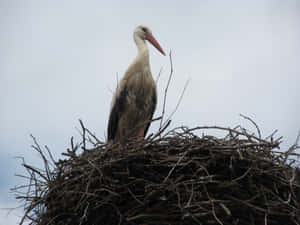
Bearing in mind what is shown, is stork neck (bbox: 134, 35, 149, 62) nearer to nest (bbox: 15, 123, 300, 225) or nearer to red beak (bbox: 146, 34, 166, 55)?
red beak (bbox: 146, 34, 166, 55)

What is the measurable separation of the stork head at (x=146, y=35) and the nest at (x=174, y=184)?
7.80 feet

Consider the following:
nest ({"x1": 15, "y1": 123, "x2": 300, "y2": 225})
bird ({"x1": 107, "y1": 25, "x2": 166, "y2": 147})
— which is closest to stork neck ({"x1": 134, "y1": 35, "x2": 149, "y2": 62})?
bird ({"x1": 107, "y1": 25, "x2": 166, "y2": 147})

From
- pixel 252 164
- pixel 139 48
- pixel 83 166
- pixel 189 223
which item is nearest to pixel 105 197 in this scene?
pixel 83 166

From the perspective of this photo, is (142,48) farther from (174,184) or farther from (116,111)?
(174,184)

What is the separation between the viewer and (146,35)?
5203 millimetres

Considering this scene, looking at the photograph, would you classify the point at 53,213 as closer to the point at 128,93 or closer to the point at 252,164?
the point at 252,164

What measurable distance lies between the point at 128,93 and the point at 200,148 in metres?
1.98

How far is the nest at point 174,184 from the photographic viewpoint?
2582 mm

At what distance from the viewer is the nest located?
2.58 metres

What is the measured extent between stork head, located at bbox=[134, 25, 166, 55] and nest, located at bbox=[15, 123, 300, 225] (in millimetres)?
2377

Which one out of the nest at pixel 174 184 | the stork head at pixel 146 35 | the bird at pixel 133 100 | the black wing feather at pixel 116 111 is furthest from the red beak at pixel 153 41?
the nest at pixel 174 184

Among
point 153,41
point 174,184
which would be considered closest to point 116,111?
point 153,41

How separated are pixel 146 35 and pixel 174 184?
9.64 feet

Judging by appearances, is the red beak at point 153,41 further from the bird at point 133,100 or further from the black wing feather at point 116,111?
the black wing feather at point 116,111
